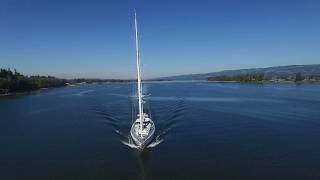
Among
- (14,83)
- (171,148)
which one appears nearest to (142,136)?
(171,148)

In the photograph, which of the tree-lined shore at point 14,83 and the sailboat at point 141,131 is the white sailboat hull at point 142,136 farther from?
the tree-lined shore at point 14,83

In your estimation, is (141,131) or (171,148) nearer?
(171,148)

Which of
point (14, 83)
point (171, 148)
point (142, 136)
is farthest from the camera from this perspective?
point (14, 83)

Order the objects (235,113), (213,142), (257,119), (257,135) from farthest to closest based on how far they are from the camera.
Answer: (235,113) → (257,119) → (257,135) → (213,142)

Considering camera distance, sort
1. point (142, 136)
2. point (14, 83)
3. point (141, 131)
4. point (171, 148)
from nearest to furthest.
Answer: point (171, 148) → point (142, 136) → point (141, 131) → point (14, 83)

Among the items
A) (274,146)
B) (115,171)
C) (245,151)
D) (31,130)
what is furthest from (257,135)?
(31,130)

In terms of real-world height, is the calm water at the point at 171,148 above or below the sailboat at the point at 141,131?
below

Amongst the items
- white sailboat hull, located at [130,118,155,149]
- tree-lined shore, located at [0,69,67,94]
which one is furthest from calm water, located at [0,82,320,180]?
tree-lined shore, located at [0,69,67,94]

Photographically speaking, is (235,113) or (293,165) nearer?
(293,165)

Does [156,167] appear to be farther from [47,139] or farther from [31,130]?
[31,130]

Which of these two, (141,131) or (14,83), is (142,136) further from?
(14,83)

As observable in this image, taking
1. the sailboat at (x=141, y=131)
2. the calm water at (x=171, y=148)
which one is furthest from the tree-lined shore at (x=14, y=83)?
the sailboat at (x=141, y=131)
